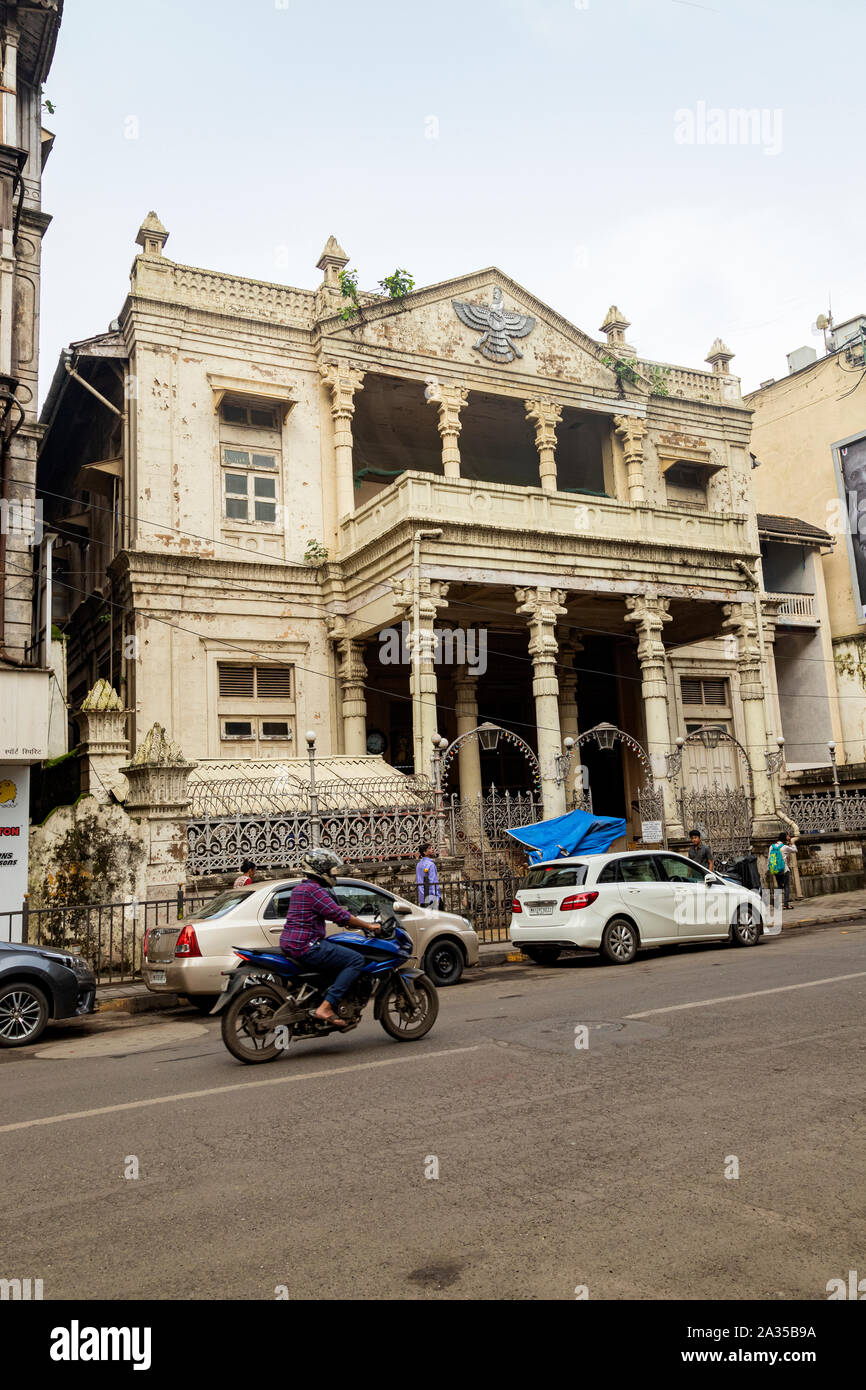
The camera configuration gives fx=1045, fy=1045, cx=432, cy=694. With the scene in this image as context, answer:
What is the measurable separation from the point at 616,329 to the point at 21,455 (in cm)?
1600

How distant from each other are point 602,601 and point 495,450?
6501 mm

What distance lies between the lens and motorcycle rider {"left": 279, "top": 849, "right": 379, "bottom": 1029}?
821 cm

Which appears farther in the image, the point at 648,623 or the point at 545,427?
the point at 545,427

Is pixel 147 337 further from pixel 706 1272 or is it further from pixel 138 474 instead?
pixel 706 1272

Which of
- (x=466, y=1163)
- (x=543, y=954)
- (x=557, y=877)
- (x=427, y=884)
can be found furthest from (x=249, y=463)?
(x=466, y=1163)

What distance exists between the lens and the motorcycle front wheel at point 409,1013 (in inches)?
342

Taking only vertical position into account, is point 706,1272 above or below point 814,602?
below

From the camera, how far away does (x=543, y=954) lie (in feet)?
49.5

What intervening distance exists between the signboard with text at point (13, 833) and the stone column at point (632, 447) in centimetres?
1674

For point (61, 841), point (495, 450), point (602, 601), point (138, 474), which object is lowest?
point (61, 841)

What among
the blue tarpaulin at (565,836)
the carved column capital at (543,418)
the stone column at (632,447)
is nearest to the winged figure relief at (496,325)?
the carved column capital at (543,418)

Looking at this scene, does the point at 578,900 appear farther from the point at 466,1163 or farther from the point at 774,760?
the point at 774,760
